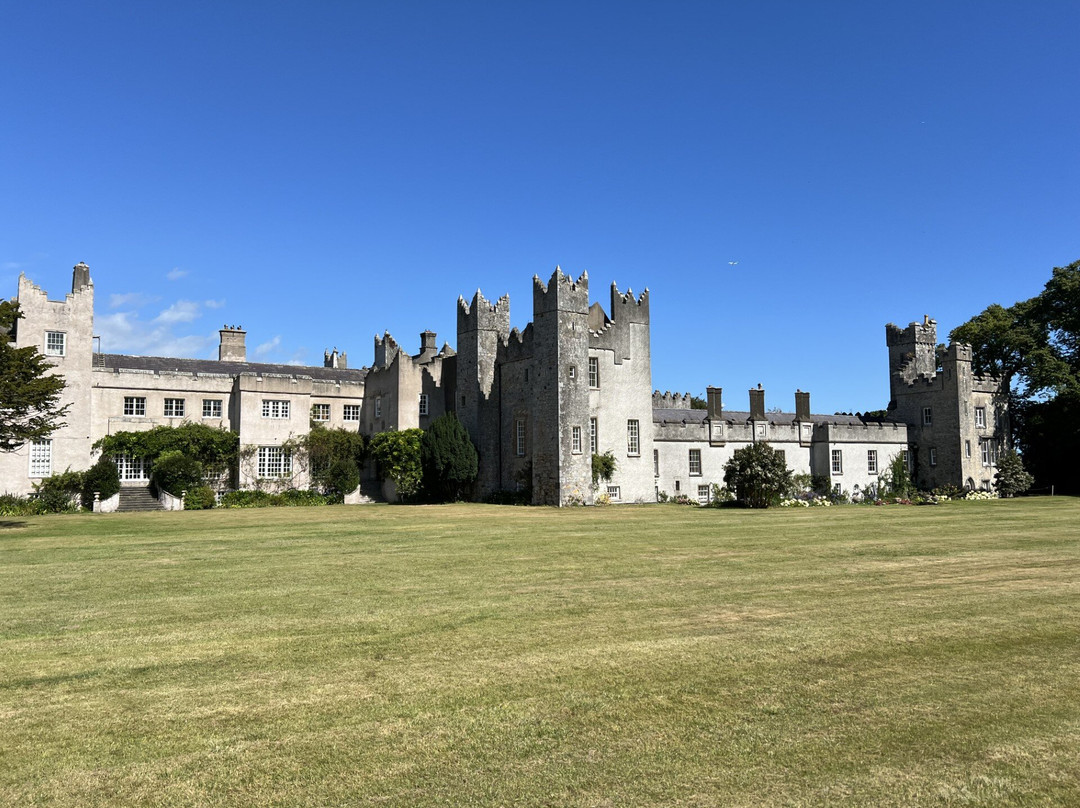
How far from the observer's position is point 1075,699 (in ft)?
22.7

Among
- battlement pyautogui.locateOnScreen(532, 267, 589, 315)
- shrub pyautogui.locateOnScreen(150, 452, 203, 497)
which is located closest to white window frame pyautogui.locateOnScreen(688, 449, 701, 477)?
battlement pyautogui.locateOnScreen(532, 267, 589, 315)

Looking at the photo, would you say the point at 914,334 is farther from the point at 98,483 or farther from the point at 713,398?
the point at 98,483

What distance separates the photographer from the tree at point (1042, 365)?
45.4 metres

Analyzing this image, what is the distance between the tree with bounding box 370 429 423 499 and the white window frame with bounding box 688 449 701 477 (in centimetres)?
1355

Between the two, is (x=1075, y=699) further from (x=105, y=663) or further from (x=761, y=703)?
(x=105, y=663)

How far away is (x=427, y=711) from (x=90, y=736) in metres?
2.51

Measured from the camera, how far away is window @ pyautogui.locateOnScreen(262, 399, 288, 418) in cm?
4222

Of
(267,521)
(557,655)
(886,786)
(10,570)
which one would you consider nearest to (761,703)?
(886,786)

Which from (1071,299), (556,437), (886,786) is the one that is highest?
(1071,299)

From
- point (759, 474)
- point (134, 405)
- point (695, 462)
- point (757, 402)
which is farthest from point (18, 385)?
point (757, 402)

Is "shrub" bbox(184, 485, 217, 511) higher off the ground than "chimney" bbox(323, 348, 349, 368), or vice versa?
"chimney" bbox(323, 348, 349, 368)

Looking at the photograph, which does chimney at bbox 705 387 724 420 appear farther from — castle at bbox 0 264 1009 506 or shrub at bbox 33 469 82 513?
shrub at bbox 33 469 82 513

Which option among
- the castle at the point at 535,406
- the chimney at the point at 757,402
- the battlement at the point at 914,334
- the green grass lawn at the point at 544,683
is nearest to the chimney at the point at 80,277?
the castle at the point at 535,406

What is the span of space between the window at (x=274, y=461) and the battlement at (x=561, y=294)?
15.2 metres
